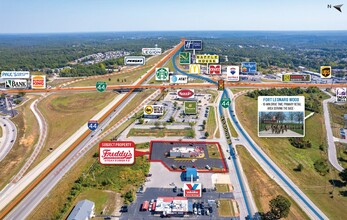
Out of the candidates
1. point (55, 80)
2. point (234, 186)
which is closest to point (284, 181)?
point (234, 186)

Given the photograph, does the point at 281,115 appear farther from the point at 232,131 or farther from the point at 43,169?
the point at 43,169

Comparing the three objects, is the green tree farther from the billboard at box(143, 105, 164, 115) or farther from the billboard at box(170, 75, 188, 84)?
the billboard at box(170, 75, 188, 84)

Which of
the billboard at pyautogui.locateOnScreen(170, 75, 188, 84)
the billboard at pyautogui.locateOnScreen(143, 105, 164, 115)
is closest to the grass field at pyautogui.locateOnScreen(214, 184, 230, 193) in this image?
the billboard at pyautogui.locateOnScreen(143, 105, 164, 115)

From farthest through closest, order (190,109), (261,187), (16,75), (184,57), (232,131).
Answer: (16,75), (184,57), (190,109), (232,131), (261,187)

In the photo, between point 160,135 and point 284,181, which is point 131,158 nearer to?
point 284,181

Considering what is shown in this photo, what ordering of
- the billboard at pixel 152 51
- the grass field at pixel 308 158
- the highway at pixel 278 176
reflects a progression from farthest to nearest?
the billboard at pixel 152 51 → the grass field at pixel 308 158 → the highway at pixel 278 176

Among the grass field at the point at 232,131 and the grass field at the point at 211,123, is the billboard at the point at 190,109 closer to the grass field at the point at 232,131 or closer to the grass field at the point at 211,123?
the grass field at the point at 211,123

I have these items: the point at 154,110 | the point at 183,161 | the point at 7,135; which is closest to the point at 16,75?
the point at 7,135

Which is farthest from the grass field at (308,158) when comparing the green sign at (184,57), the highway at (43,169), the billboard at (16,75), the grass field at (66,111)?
the billboard at (16,75)
